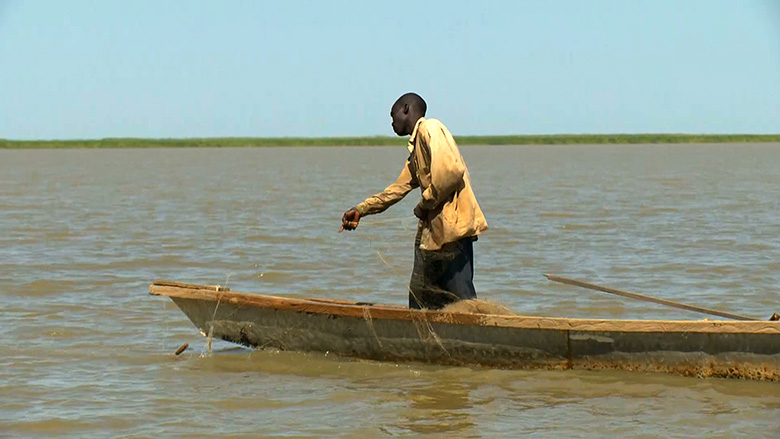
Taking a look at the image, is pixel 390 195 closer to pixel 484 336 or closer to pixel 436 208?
pixel 436 208

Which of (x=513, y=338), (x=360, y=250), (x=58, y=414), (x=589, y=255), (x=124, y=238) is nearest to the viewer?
(x=58, y=414)

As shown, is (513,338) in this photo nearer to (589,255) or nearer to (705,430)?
(705,430)

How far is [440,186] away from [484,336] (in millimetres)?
971

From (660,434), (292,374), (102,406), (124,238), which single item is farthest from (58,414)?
(124,238)

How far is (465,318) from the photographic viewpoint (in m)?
7.52

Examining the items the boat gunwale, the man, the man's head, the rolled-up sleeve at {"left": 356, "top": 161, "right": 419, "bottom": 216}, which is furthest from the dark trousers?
the man's head

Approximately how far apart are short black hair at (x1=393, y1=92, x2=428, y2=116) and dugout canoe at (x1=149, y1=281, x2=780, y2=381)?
4.02 feet

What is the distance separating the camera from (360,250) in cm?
1552

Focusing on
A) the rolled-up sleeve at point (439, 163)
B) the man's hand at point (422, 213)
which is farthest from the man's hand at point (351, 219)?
the rolled-up sleeve at point (439, 163)

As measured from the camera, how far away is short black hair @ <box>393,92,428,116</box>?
25.0 ft

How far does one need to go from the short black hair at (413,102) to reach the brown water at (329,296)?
125 centimetres

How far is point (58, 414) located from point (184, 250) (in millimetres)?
8510

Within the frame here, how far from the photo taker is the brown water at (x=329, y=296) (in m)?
6.77

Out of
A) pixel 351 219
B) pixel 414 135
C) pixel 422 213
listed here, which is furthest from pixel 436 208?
pixel 351 219
